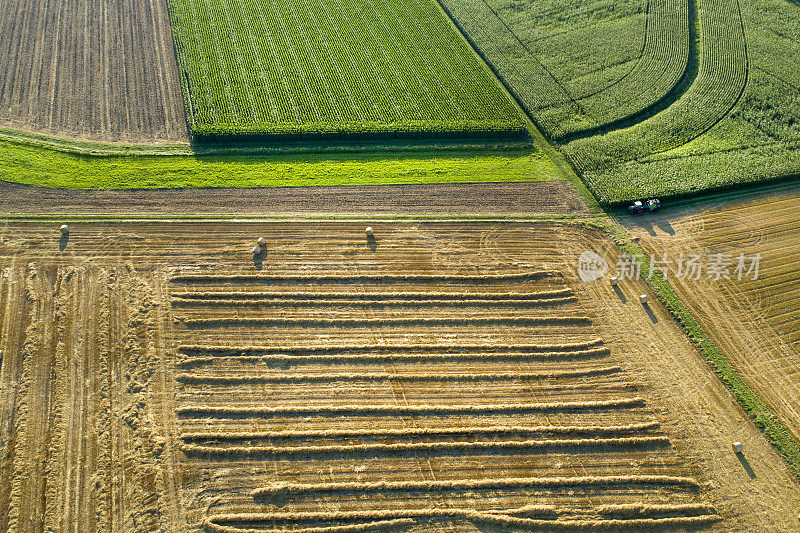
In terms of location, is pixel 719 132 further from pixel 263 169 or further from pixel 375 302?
pixel 263 169

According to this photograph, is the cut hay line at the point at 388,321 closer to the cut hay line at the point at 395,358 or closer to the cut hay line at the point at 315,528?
the cut hay line at the point at 395,358

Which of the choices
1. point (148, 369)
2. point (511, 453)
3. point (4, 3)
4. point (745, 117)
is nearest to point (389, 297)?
point (511, 453)

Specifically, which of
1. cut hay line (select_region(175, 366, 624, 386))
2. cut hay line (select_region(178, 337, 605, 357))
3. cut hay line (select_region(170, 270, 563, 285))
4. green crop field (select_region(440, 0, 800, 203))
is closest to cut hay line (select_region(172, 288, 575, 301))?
cut hay line (select_region(170, 270, 563, 285))

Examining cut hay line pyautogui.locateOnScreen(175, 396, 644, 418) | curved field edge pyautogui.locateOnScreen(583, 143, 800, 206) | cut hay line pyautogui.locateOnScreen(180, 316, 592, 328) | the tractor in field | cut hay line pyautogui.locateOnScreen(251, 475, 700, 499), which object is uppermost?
curved field edge pyautogui.locateOnScreen(583, 143, 800, 206)

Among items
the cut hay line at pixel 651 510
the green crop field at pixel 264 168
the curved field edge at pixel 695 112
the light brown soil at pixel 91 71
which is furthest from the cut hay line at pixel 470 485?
the light brown soil at pixel 91 71

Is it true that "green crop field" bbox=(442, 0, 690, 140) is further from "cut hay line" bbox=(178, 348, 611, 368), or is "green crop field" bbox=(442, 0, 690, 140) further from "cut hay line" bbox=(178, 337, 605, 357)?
"cut hay line" bbox=(178, 348, 611, 368)

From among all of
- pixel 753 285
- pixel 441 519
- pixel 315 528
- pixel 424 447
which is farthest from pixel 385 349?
pixel 753 285

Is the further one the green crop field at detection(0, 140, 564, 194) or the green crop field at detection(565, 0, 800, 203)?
the green crop field at detection(565, 0, 800, 203)
